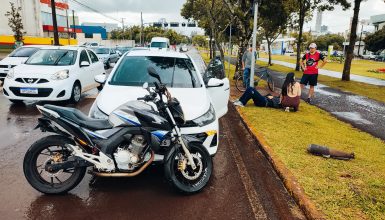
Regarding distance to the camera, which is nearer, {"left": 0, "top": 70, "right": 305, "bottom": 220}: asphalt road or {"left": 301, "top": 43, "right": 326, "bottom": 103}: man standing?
{"left": 0, "top": 70, "right": 305, "bottom": 220}: asphalt road

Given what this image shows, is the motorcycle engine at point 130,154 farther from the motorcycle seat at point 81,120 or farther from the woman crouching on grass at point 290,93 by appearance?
the woman crouching on grass at point 290,93

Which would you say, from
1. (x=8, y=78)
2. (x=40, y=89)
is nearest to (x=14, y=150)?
(x=40, y=89)

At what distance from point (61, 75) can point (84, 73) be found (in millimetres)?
1369

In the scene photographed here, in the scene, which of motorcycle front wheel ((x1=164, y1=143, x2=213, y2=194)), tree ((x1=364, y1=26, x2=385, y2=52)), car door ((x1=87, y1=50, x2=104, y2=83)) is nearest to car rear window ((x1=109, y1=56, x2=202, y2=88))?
motorcycle front wheel ((x1=164, y1=143, x2=213, y2=194))

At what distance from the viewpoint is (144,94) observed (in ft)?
16.8

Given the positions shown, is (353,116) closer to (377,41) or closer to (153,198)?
(153,198)

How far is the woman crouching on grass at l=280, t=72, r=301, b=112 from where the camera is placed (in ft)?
30.6

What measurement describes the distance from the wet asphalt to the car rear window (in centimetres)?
477

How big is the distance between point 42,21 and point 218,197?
210ft

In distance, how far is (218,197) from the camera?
4.26 metres

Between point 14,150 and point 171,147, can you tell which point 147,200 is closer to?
point 171,147

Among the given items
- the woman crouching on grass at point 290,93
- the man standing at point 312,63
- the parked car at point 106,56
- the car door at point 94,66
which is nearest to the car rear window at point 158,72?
the woman crouching on grass at point 290,93

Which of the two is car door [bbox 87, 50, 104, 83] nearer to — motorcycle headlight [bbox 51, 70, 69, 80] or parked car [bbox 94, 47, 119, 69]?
motorcycle headlight [bbox 51, 70, 69, 80]

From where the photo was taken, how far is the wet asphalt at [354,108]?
8.71m
